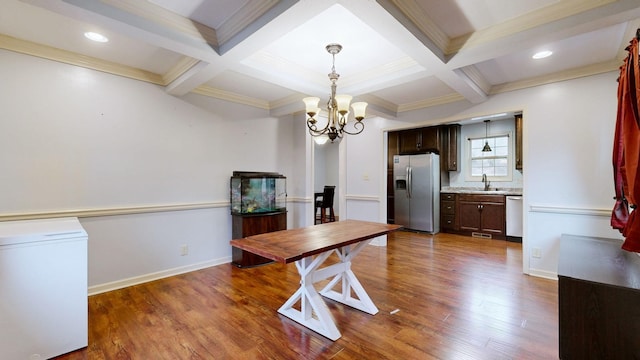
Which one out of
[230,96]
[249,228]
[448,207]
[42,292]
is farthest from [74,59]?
[448,207]

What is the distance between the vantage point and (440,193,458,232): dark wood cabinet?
18.9 ft

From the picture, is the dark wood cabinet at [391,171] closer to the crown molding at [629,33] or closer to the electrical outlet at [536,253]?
the electrical outlet at [536,253]

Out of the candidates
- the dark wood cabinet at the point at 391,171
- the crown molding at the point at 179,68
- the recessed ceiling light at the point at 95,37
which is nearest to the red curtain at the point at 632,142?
the crown molding at the point at 179,68

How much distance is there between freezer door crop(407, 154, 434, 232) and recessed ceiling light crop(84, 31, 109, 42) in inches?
205

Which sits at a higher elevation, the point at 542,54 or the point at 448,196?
the point at 542,54

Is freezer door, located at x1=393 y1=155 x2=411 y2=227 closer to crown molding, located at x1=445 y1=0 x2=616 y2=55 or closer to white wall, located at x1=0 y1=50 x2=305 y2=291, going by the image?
white wall, located at x1=0 y1=50 x2=305 y2=291

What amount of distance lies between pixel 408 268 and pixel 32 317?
3442mm

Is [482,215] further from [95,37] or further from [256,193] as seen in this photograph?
[95,37]

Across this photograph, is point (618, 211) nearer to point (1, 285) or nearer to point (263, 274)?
point (263, 274)

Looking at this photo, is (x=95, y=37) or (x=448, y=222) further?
(x=448, y=222)

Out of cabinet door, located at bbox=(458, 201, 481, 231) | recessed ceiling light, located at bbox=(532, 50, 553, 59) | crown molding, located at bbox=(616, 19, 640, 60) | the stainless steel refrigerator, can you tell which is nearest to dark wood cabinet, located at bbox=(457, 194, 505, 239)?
cabinet door, located at bbox=(458, 201, 481, 231)

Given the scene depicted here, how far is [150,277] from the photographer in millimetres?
3119

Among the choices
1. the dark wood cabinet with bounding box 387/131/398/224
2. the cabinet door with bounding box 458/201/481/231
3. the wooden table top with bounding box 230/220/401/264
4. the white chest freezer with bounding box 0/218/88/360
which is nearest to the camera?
the white chest freezer with bounding box 0/218/88/360

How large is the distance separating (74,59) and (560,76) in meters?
4.99
